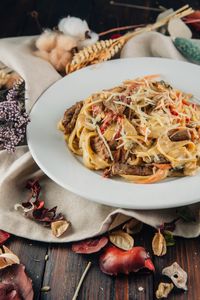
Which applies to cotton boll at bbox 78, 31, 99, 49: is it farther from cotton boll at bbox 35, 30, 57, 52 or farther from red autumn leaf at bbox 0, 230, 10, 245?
red autumn leaf at bbox 0, 230, 10, 245

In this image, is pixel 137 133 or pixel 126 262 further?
pixel 137 133

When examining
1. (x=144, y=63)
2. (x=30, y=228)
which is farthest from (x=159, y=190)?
(x=144, y=63)

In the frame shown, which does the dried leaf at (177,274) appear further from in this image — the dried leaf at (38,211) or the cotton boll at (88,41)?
the cotton boll at (88,41)

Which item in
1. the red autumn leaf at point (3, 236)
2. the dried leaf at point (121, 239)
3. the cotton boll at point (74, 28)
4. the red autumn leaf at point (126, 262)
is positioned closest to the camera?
the red autumn leaf at point (126, 262)

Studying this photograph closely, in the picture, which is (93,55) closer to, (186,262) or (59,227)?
(59,227)

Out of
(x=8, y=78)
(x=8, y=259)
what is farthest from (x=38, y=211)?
(x=8, y=78)

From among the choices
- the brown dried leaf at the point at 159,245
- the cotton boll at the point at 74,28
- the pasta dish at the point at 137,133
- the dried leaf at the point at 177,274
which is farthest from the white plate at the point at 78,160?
the cotton boll at the point at 74,28

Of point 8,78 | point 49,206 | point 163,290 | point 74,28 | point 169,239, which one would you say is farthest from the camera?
point 74,28
